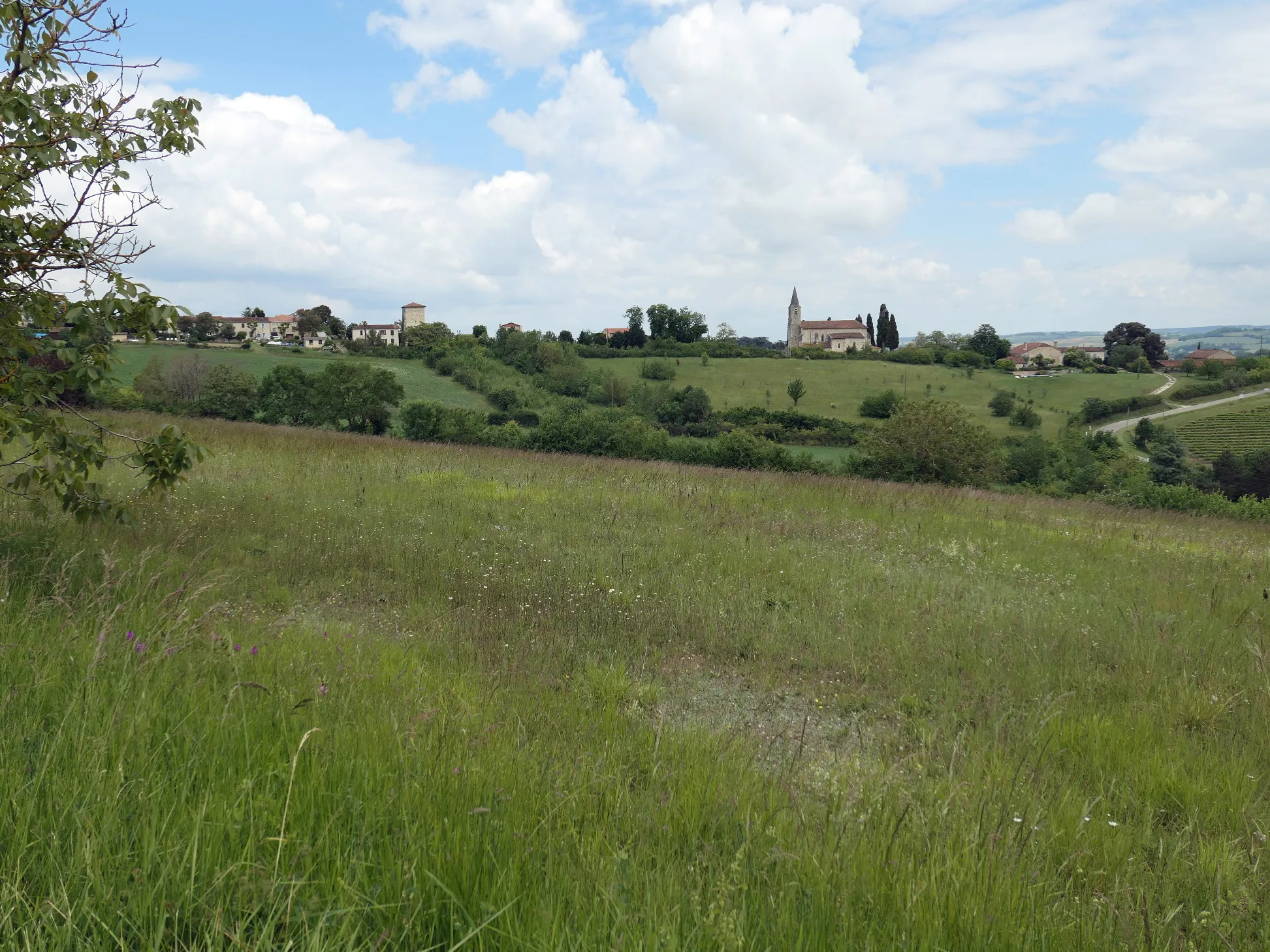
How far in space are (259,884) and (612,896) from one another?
965mm

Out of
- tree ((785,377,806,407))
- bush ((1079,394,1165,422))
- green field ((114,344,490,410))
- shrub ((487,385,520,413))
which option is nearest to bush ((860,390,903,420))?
tree ((785,377,806,407))

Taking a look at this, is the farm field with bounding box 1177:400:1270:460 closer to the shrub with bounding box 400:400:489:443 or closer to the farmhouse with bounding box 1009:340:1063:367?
the farmhouse with bounding box 1009:340:1063:367

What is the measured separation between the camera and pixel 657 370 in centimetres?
9619

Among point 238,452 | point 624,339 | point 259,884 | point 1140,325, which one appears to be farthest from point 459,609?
point 1140,325

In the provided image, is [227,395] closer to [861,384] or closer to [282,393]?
[282,393]

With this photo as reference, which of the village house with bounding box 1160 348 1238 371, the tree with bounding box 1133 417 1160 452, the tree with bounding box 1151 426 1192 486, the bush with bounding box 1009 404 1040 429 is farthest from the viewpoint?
the village house with bounding box 1160 348 1238 371

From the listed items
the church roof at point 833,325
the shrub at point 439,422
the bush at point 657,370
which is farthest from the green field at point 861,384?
the church roof at point 833,325

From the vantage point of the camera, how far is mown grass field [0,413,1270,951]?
201cm

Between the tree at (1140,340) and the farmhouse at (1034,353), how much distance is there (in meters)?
9.78

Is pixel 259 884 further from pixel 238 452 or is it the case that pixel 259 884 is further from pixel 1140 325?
pixel 1140 325

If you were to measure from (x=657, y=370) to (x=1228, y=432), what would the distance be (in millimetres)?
65935

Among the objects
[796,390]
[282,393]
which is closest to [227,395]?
[282,393]

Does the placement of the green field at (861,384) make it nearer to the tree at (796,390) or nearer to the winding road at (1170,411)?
the tree at (796,390)

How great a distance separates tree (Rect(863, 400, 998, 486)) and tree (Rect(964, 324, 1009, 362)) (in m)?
122
